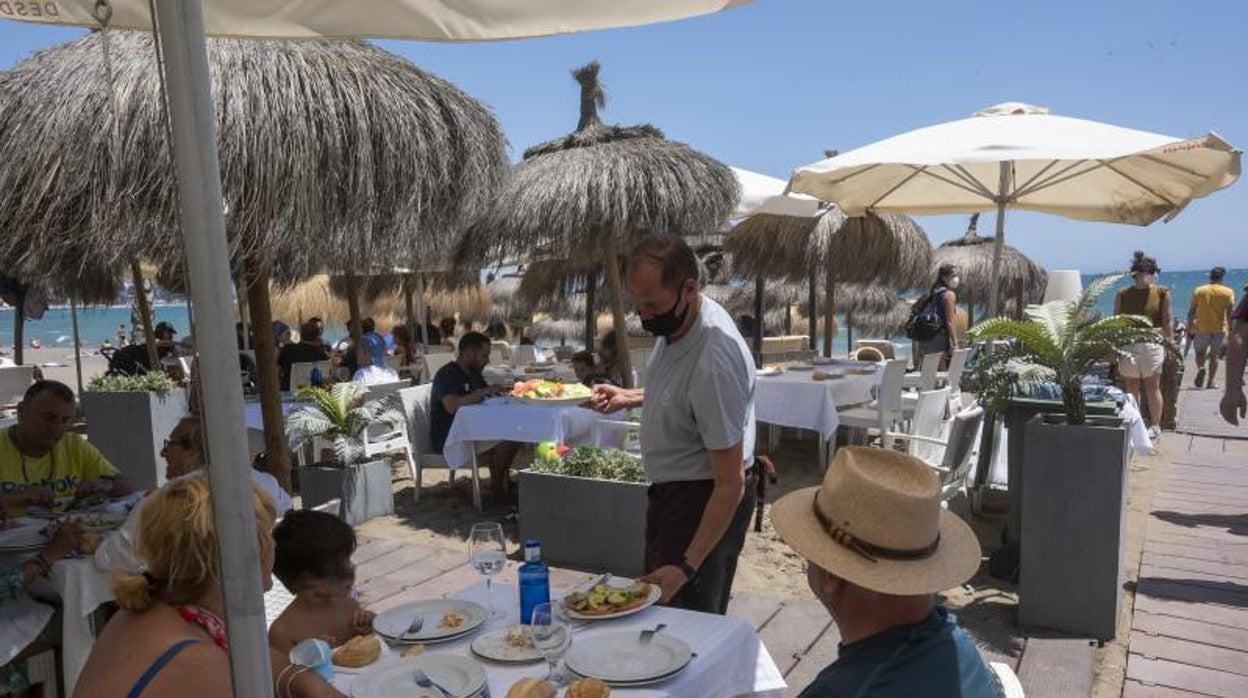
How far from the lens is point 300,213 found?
3576 mm

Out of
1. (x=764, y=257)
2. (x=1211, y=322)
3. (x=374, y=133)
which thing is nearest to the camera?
(x=374, y=133)

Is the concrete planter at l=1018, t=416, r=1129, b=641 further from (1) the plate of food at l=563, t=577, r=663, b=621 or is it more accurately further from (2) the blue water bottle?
(2) the blue water bottle

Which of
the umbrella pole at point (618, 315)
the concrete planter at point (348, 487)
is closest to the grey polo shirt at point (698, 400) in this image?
the concrete planter at point (348, 487)

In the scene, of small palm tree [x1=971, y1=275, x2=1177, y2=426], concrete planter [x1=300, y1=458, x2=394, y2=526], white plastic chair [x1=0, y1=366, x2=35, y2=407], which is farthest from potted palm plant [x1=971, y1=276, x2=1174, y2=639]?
white plastic chair [x1=0, y1=366, x2=35, y2=407]

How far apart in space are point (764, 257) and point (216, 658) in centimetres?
1163

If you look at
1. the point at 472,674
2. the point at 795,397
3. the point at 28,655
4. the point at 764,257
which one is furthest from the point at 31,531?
the point at 764,257

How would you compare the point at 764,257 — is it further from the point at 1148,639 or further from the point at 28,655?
the point at 28,655

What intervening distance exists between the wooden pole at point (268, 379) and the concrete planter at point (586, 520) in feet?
4.85

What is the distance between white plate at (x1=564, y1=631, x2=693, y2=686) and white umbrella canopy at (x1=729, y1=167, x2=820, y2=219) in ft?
23.7

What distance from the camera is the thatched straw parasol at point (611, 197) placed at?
7.35 m

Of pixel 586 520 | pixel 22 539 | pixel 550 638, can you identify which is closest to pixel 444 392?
pixel 586 520

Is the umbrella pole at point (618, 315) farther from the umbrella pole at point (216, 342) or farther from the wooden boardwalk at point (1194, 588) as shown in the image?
the umbrella pole at point (216, 342)

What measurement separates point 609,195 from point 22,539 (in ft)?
16.9

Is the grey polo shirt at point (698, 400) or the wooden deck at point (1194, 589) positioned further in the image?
the wooden deck at point (1194, 589)
